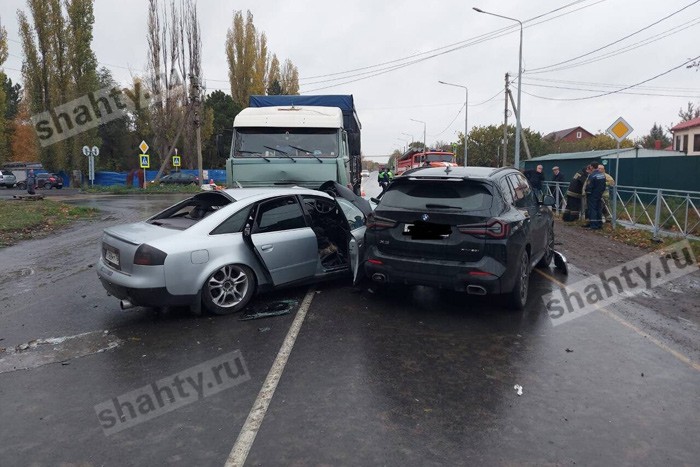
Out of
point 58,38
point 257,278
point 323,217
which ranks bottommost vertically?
point 257,278

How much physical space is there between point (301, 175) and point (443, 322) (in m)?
5.72

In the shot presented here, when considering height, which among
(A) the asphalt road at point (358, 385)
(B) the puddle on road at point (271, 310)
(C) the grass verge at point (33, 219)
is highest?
(C) the grass verge at point (33, 219)

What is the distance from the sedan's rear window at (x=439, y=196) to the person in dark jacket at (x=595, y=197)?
894 centimetres

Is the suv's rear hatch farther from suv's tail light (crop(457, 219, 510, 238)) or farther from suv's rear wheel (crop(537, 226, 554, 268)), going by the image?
suv's rear wheel (crop(537, 226, 554, 268))

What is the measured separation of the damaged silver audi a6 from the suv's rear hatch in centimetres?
83

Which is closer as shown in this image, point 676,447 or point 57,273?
point 676,447

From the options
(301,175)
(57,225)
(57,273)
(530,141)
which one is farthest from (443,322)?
(530,141)

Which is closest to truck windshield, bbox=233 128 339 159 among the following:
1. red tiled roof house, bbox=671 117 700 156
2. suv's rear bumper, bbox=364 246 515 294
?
suv's rear bumper, bbox=364 246 515 294

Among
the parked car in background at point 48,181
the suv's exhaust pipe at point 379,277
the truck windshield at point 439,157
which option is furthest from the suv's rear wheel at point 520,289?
the parked car in background at point 48,181

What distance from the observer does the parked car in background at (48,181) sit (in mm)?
40294

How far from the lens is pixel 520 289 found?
6.00 meters

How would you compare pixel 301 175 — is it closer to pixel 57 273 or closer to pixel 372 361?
pixel 57 273

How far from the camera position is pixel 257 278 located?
20.2 ft

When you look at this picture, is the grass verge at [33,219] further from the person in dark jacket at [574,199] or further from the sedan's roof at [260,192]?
the person in dark jacket at [574,199]
